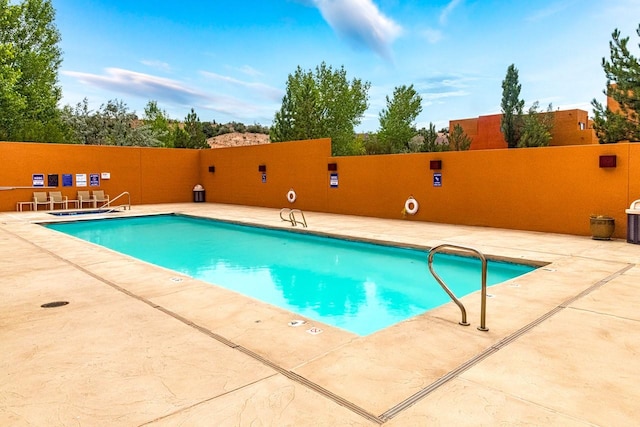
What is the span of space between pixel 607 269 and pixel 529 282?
4.27 feet

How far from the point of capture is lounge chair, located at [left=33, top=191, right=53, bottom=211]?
13945mm

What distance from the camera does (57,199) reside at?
47.3 ft

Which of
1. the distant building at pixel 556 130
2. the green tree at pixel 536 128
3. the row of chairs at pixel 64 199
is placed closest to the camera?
the row of chairs at pixel 64 199

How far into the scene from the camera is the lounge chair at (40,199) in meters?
13.9

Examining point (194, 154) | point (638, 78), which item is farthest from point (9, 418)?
point (194, 154)

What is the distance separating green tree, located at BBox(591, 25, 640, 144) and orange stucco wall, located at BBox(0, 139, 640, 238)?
6300 mm

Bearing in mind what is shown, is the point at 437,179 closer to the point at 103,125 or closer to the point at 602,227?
the point at 602,227

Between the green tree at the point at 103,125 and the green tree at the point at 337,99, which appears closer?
the green tree at the point at 103,125

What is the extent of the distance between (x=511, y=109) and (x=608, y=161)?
2318 cm

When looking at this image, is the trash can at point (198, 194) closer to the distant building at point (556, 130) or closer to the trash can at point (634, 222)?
the trash can at point (634, 222)

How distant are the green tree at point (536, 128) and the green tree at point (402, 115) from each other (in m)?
12.5

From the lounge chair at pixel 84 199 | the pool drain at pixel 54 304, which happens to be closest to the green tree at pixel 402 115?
the lounge chair at pixel 84 199

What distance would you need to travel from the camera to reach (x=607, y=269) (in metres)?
5.30

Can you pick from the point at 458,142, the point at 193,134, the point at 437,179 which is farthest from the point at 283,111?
the point at 437,179
